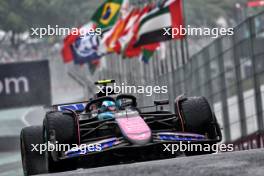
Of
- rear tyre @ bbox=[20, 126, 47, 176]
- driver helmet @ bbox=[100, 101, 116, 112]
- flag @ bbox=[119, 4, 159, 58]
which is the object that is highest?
flag @ bbox=[119, 4, 159, 58]

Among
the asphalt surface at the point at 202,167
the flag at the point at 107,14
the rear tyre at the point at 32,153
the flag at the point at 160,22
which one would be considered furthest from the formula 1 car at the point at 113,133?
the flag at the point at 107,14

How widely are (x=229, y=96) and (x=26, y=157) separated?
707 centimetres

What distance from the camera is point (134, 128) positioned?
29.4 ft

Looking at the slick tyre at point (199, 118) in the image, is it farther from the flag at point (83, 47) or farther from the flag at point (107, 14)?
the flag at point (83, 47)

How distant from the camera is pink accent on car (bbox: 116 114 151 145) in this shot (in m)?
A: 8.68

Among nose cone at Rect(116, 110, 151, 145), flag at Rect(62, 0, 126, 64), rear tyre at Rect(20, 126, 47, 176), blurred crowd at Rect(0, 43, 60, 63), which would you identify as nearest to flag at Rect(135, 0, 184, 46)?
flag at Rect(62, 0, 126, 64)

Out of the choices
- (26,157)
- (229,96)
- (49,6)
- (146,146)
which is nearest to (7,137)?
(229,96)

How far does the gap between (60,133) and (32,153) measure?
4.18 ft

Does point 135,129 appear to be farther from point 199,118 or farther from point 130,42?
point 130,42

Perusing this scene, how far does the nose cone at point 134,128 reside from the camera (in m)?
8.68

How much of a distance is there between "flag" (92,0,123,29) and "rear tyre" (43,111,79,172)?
15.1 m

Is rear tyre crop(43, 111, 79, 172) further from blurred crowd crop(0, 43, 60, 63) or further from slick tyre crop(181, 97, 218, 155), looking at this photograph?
blurred crowd crop(0, 43, 60, 63)

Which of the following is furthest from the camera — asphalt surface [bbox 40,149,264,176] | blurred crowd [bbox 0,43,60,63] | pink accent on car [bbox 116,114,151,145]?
blurred crowd [bbox 0,43,60,63]

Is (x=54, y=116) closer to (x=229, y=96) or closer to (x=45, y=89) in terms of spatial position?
(x=229, y=96)
